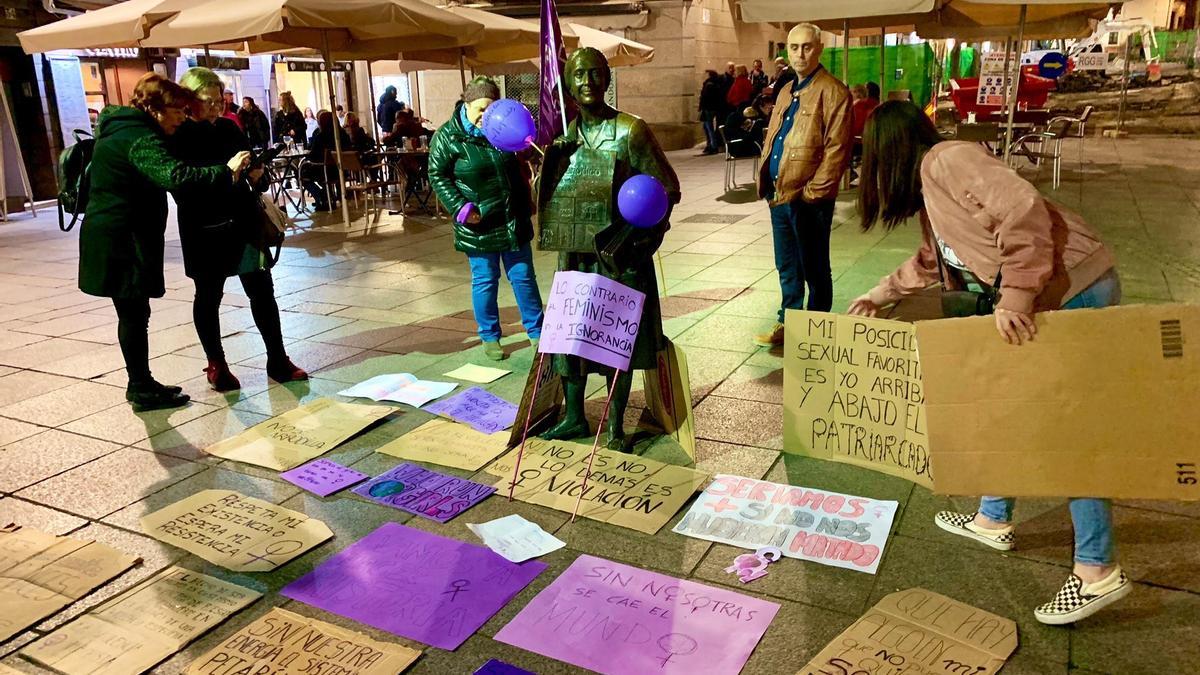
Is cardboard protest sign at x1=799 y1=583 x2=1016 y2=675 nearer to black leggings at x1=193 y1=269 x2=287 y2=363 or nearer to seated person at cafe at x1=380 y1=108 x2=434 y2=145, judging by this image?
black leggings at x1=193 y1=269 x2=287 y2=363

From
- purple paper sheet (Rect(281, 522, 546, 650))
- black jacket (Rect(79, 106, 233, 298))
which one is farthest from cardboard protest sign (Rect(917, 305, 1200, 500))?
black jacket (Rect(79, 106, 233, 298))

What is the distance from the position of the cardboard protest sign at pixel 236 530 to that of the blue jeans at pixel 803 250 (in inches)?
122

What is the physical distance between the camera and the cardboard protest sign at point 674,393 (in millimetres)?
3910

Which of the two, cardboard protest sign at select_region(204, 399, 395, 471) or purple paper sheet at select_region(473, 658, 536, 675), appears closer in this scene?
purple paper sheet at select_region(473, 658, 536, 675)

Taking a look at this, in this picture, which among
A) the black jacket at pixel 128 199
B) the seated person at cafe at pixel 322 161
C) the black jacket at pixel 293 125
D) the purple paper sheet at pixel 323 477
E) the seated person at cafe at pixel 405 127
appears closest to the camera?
the purple paper sheet at pixel 323 477

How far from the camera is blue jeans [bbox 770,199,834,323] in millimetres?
5090

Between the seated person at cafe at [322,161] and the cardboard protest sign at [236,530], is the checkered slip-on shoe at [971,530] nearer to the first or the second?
the cardboard protest sign at [236,530]

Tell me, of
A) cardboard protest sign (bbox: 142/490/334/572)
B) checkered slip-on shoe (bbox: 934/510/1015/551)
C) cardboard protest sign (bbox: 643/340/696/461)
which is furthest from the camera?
cardboard protest sign (bbox: 643/340/696/461)

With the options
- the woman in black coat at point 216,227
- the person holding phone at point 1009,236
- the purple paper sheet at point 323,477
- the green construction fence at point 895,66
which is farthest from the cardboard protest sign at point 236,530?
the green construction fence at point 895,66

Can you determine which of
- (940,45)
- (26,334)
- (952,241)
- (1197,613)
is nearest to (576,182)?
(952,241)

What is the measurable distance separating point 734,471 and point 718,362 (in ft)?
5.11

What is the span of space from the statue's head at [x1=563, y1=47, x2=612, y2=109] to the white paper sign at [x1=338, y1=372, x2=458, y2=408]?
1.98m

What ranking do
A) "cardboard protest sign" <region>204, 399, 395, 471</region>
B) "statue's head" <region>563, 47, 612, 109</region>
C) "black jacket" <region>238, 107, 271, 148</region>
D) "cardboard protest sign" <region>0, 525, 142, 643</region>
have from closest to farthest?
"cardboard protest sign" <region>0, 525, 142, 643</region> → "statue's head" <region>563, 47, 612, 109</region> → "cardboard protest sign" <region>204, 399, 395, 471</region> → "black jacket" <region>238, 107, 271, 148</region>

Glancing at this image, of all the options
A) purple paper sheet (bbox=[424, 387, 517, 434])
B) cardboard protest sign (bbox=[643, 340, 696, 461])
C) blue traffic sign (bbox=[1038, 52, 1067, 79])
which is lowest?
purple paper sheet (bbox=[424, 387, 517, 434])
